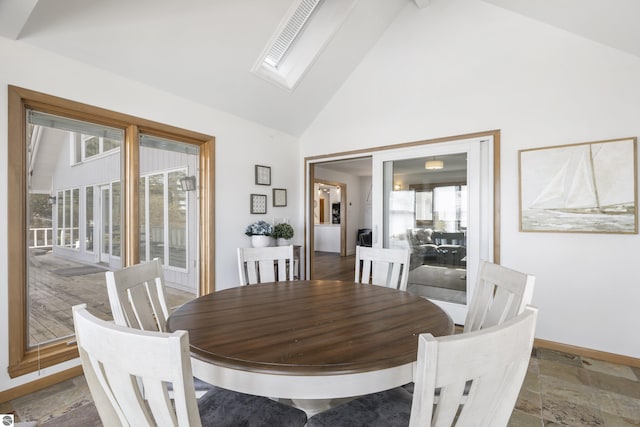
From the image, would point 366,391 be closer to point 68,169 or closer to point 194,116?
point 68,169

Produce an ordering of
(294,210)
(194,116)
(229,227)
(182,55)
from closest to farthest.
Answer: (182,55) → (194,116) → (229,227) → (294,210)

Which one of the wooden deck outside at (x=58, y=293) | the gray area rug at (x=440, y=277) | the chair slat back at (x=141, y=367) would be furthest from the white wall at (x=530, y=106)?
the wooden deck outside at (x=58, y=293)

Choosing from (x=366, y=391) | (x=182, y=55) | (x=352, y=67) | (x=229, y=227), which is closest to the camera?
(x=366, y=391)

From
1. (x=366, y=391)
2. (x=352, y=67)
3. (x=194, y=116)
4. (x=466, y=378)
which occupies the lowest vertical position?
(x=366, y=391)

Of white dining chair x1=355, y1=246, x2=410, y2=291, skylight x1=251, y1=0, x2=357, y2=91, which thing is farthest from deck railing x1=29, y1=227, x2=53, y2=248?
white dining chair x1=355, y1=246, x2=410, y2=291

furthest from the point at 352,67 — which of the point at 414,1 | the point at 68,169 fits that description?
the point at 68,169

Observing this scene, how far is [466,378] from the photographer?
0.70m

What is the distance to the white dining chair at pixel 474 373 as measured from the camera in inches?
25.4

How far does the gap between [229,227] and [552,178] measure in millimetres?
3295

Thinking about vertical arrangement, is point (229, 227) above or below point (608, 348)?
above

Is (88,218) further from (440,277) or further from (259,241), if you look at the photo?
(440,277)

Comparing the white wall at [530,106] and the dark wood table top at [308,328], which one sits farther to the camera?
the white wall at [530,106]

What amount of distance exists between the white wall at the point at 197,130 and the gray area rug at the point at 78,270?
42 centimetres

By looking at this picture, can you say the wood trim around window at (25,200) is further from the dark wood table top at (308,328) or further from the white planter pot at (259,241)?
the dark wood table top at (308,328)
